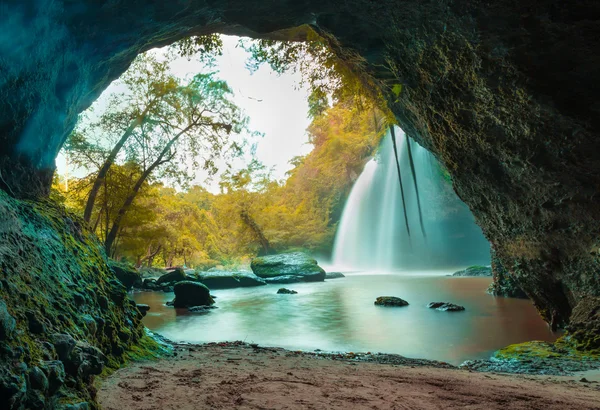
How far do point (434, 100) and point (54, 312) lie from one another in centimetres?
609

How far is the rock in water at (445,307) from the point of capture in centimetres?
1009

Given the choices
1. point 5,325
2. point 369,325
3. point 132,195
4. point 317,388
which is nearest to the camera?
point 5,325

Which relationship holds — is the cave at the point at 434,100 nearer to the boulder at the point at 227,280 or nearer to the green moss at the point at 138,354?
the green moss at the point at 138,354

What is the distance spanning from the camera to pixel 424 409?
2701 mm

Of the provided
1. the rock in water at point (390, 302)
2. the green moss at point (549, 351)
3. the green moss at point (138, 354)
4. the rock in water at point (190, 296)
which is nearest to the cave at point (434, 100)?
the green moss at point (138, 354)

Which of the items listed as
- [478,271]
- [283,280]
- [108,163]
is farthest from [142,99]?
[478,271]

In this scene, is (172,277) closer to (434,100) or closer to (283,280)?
(283,280)

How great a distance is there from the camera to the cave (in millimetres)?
3828

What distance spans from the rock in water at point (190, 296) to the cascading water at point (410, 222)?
19.5 m

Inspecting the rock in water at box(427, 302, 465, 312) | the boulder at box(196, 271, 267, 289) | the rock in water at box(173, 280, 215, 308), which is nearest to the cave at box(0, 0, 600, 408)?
the rock in water at box(427, 302, 465, 312)

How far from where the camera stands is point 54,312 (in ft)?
9.64

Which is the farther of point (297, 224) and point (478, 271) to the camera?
point (297, 224)

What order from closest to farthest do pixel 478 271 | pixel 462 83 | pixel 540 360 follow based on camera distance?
pixel 540 360 < pixel 462 83 < pixel 478 271

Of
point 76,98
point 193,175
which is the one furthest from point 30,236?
point 193,175
